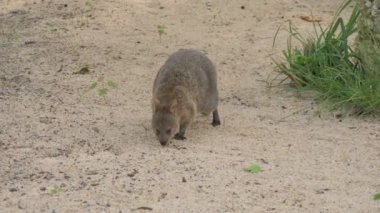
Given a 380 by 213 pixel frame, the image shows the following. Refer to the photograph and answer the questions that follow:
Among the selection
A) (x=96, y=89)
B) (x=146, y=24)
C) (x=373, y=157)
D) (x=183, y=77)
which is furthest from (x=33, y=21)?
(x=373, y=157)

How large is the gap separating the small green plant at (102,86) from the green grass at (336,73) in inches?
69.5

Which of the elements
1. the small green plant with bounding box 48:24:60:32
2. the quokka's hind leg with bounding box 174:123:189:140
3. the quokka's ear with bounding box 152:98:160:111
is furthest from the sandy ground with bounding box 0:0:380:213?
the quokka's ear with bounding box 152:98:160:111

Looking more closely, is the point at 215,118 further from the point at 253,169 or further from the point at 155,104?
the point at 253,169

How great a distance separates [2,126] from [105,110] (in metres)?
1.05

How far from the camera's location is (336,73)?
25.2 feet

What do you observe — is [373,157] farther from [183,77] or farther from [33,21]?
[33,21]

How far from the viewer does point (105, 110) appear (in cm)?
752

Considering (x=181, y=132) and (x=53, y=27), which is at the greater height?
(x=53, y=27)

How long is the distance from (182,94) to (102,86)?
1.42 meters

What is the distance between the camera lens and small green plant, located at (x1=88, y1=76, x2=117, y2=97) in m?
7.76

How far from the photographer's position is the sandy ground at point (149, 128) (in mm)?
5641

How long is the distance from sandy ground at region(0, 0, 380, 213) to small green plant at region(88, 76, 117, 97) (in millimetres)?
77

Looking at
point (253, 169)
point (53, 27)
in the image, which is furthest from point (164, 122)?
point (53, 27)

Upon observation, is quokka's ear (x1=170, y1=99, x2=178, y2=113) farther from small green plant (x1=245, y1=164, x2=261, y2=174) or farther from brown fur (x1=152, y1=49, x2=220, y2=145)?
small green plant (x1=245, y1=164, x2=261, y2=174)
